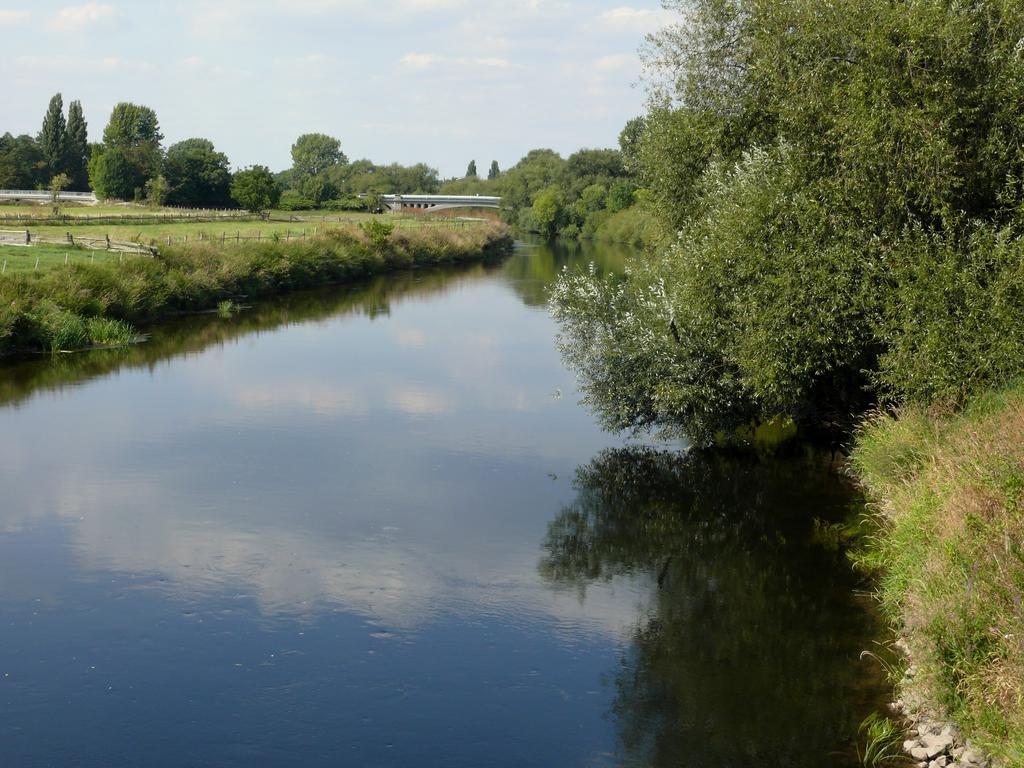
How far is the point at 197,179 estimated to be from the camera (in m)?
119

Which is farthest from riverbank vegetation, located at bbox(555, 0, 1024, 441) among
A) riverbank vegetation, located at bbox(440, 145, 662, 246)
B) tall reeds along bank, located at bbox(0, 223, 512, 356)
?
riverbank vegetation, located at bbox(440, 145, 662, 246)

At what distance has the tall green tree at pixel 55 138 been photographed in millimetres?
130125

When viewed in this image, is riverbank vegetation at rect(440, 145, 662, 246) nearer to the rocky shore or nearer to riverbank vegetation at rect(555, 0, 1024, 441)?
riverbank vegetation at rect(555, 0, 1024, 441)

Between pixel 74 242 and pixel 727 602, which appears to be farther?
pixel 74 242

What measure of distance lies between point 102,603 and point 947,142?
57.7 feet

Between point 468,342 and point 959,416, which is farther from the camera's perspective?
point 468,342

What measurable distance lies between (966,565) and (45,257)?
46202 millimetres

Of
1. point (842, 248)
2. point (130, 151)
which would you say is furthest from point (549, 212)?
point (842, 248)

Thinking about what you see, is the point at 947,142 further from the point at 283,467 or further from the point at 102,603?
the point at 102,603

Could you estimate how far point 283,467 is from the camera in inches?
922

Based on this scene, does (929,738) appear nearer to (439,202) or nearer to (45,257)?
(45,257)

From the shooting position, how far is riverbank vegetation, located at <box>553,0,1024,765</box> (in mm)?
17281

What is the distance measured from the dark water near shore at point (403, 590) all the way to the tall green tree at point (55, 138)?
369ft

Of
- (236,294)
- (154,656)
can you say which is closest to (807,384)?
(154,656)
